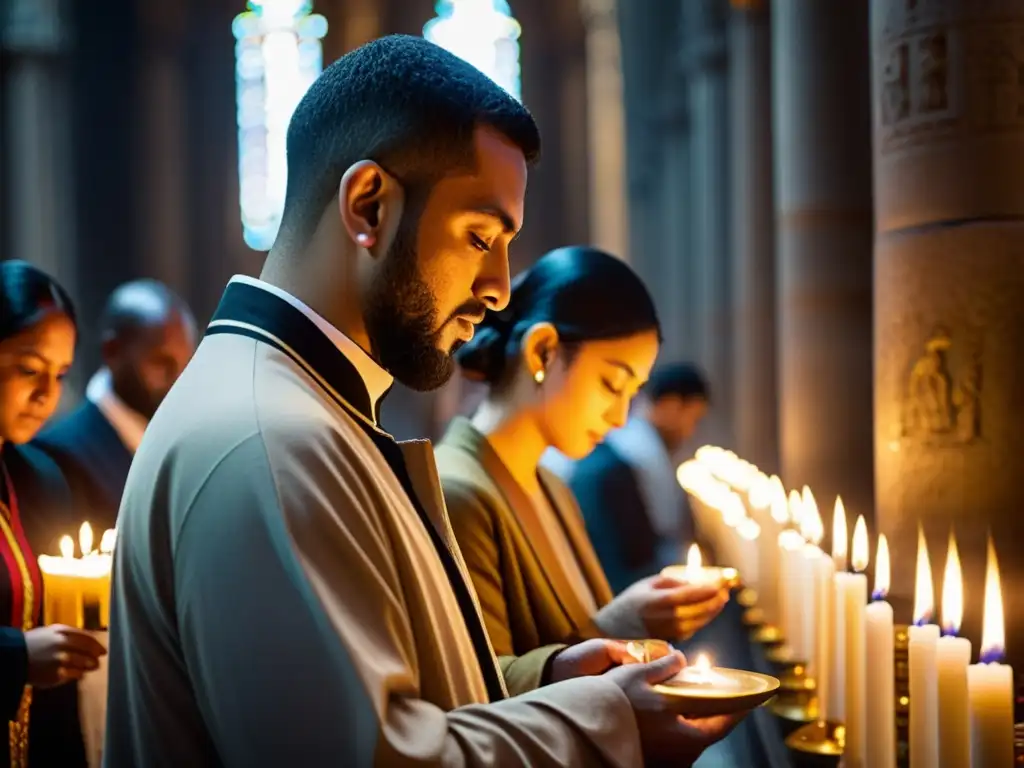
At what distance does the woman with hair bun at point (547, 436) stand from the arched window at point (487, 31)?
55.0ft

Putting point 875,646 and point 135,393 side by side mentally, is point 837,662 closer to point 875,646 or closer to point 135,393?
point 875,646

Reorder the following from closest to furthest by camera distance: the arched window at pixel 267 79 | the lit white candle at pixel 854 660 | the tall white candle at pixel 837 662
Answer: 1. the lit white candle at pixel 854 660
2. the tall white candle at pixel 837 662
3. the arched window at pixel 267 79

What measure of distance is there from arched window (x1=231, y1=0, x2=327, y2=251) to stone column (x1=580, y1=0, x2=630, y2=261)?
13.9 ft

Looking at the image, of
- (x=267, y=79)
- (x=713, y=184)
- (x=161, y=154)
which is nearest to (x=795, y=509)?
(x=713, y=184)

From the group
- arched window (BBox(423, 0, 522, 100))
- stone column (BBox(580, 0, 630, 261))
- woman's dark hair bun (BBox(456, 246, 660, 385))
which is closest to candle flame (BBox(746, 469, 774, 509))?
woman's dark hair bun (BBox(456, 246, 660, 385))

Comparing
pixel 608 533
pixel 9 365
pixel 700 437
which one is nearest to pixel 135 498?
pixel 9 365

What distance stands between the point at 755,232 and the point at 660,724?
26.1 ft

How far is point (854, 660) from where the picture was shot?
1.89 metres

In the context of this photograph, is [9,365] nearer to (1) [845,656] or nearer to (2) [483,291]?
(2) [483,291]

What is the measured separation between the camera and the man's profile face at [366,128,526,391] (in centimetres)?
140

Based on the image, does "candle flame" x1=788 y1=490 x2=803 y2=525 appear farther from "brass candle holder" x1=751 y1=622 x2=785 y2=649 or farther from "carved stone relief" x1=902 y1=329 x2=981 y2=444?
"carved stone relief" x1=902 y1=329 x2=981 y2=444

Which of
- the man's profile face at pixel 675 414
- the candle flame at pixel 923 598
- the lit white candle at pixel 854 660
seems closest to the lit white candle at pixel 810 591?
the lit white candle at pixel 854 660

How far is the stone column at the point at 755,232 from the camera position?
29.0 ft

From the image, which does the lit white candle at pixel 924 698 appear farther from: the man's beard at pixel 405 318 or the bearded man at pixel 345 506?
the man's beard at pixel 405 318
